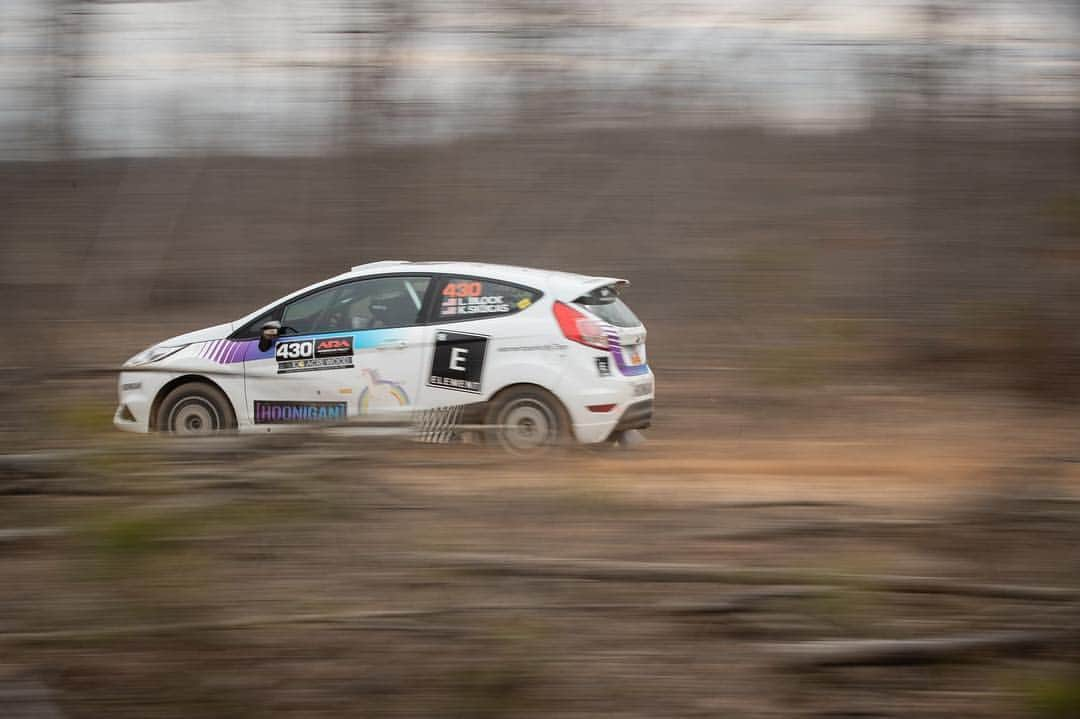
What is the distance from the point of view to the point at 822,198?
17422 millimetres

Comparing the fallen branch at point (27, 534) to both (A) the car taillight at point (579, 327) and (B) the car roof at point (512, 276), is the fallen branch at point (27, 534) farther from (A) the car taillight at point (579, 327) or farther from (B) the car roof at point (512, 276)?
(A) the car taillight at point (579, 327)

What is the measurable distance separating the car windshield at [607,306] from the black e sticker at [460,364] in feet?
2.65

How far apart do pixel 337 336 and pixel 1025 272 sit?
269 inches

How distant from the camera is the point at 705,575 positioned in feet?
15.9

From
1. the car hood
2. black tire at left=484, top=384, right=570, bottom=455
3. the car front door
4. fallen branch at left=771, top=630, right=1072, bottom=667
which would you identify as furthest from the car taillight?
fallen branch at left=771, top=630, right=1072, bottom=667

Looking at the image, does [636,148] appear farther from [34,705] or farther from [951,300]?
[34,705]

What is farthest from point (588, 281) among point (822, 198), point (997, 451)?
point (822, 198)

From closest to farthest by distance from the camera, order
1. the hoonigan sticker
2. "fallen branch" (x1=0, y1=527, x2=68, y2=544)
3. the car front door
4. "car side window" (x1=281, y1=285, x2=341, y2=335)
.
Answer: "fallen branch" (x1=0, y1=527, x2=68, y2=544), the hoonigan sticker, the car front door, "car side window" (x1=281, y1=285, x2=341, y2=335)

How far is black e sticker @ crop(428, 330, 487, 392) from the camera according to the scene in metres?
8.38

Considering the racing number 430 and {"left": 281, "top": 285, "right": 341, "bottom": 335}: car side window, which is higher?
{"left": 281, "top": 285, "right": 341, "bottom": 335}: car side window

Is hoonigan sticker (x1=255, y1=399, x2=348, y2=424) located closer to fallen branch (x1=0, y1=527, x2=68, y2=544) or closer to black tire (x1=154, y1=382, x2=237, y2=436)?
black tire (x1=154, y1=382, x2=237, y2=436)

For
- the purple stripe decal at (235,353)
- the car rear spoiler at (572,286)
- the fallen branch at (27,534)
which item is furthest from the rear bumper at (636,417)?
the fallen branch at (27,534)

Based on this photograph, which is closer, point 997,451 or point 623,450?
point 997,451

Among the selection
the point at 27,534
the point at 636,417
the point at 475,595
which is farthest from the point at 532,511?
the point at 636,417
